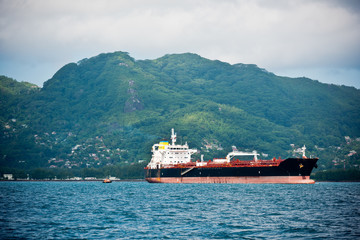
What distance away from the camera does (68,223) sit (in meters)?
42.8

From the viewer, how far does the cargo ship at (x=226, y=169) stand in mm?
101750

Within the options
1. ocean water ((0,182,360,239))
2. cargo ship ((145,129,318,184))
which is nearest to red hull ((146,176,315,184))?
cargo ship ((145,129,318,184))

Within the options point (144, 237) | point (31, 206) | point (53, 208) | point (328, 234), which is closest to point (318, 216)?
point (328, 234)

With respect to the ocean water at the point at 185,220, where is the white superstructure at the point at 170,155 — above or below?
above

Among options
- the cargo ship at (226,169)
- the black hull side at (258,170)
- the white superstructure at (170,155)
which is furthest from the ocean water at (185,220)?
the white superstructure at (170,155)

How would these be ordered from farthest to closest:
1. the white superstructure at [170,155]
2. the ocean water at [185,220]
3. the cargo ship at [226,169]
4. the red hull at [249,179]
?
1. the white superstructure at [170,155]
2. the red hull at [249,179]
3. the cargo ship at [226,169]
4. the ocean water at [185,220]

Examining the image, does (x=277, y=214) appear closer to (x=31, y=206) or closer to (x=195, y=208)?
(x=195, y=208)

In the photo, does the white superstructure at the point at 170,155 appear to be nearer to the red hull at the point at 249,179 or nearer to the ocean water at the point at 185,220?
the red hull at the point at 249,179

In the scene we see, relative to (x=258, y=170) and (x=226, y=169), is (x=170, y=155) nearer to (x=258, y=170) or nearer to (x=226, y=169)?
(x=226, y=169)

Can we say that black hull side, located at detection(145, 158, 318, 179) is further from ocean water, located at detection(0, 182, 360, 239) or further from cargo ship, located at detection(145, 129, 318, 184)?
ocean water, located at detection(0, 182, 360, 239)

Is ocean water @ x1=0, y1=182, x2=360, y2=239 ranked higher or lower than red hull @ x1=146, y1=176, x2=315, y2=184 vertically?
lower

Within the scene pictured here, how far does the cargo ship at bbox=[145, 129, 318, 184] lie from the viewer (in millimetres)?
101750

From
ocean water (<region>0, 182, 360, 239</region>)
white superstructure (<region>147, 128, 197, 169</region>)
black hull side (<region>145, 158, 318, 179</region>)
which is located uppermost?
white superstructure (<region>147, 128, 197, 169</region>)

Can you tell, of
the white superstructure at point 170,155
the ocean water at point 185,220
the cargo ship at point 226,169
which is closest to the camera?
the ocean water at point 185,220
